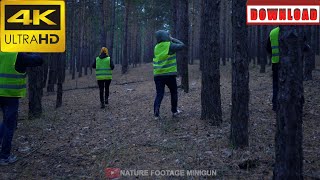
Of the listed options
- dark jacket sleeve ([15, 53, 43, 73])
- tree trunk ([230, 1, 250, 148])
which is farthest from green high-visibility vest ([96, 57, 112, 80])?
tree trunk ([230, 1, 250, 148])

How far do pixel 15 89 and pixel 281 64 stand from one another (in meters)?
4.71

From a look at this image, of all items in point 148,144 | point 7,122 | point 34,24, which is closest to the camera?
point 7,122

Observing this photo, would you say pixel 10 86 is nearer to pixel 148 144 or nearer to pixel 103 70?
pixel 148 144

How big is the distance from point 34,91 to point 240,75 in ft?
24.0

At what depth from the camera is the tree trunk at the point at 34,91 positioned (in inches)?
413

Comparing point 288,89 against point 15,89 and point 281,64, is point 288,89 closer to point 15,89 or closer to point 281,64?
point 281,64

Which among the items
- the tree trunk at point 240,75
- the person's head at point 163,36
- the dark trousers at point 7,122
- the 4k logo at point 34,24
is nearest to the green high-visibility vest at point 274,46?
the person's head at point 163,36

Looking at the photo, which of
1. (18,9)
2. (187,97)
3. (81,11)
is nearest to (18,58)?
(18,9)

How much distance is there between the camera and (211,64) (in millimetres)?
7684

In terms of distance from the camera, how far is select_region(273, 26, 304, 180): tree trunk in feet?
12.5

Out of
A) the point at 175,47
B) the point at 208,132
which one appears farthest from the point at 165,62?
the point at 208,132

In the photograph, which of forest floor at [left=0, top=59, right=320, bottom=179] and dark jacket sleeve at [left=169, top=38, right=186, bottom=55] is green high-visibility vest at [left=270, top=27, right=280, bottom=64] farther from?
dark jacket sleeve at [left=169, top=38, right=186, bottom=55]

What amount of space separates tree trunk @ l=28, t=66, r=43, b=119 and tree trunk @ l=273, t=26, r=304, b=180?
8523 millimetres

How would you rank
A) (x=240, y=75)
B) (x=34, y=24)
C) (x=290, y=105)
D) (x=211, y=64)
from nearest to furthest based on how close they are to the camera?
(x=290, y=105) < (x=240, y=75) < (x=34, y=24) < (x=211, y=64)
